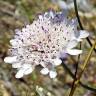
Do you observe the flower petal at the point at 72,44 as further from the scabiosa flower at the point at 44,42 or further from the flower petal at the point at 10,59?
the flower petal at the point at 10,59

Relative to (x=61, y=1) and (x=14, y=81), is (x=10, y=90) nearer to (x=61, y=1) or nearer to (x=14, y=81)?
(x=14, y=81)

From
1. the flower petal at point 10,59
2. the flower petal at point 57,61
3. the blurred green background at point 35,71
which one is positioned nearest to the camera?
the flower petal at point 57,61

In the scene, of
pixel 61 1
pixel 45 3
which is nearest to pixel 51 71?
pixel 61 1

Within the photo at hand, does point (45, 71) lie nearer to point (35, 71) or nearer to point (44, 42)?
point (44, 42)

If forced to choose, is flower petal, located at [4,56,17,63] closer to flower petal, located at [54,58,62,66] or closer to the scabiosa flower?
the scabiosa flower

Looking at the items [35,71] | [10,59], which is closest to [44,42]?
[10,59]

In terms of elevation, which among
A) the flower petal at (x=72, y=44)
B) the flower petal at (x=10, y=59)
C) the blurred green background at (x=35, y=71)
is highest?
the flower petal at (x=72, y=44)

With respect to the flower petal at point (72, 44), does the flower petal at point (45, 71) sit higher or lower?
lower

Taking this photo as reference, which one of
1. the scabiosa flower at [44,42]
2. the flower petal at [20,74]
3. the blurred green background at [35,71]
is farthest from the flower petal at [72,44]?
the blurred green background at [35,71]

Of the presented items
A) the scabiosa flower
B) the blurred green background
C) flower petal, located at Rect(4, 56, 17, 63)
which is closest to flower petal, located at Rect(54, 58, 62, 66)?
the scabiosa flower
